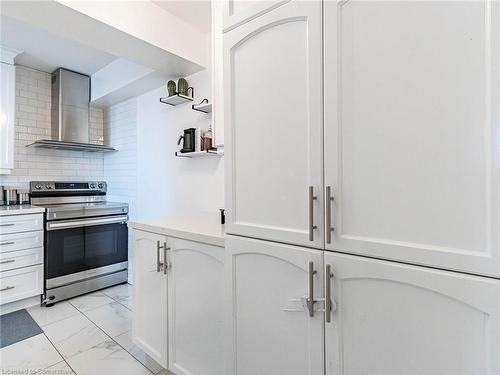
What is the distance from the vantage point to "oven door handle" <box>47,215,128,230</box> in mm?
2670

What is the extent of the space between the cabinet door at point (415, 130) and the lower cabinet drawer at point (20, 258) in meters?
2.93

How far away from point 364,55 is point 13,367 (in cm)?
263

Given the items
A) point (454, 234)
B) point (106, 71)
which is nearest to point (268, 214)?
point (454, 234)

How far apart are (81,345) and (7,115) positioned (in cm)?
235

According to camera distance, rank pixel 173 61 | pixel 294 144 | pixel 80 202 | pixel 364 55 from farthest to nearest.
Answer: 1. pixel 80 202
2. pixel 173 61
3. pixel 294 144
4. pixel 364 55

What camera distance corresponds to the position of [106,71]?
3.07 meters

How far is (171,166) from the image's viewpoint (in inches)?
106

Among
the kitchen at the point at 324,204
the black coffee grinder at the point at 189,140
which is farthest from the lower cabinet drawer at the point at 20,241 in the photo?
the black coffee grinder at the point at 189,140

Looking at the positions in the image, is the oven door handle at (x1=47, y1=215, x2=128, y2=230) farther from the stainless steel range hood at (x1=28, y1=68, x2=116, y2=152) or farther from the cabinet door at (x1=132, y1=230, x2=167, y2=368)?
the cabinet door at (x1=132, y1=230, x2=167, y2=368)

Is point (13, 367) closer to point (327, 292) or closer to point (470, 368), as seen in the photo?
point (327, 292)

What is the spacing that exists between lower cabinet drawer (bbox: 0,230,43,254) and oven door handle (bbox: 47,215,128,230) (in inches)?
5.2

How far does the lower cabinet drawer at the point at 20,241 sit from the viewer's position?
96.2 inches

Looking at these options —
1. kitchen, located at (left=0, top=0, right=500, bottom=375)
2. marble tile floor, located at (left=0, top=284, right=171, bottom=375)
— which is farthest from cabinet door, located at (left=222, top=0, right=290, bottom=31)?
marble tile floor, located at (left=0, top=284, right=171, bottom=375)

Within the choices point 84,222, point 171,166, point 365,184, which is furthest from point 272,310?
point 84,222
